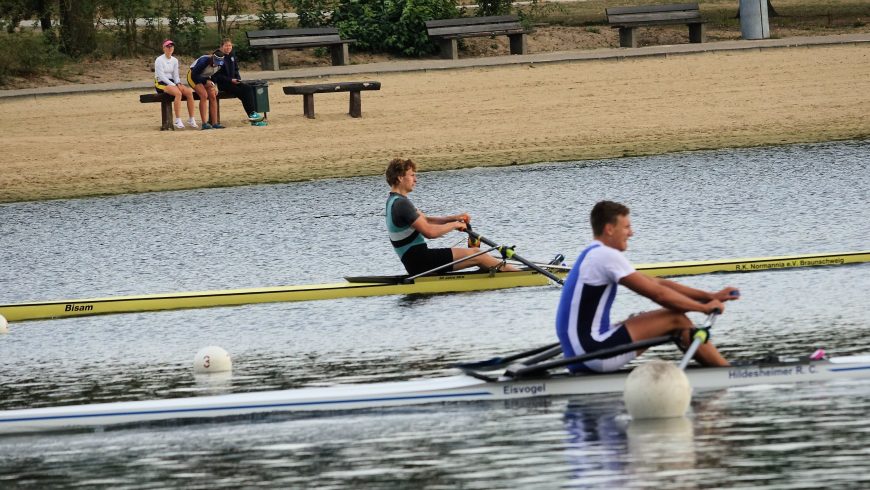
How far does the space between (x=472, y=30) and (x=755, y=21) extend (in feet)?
19.2

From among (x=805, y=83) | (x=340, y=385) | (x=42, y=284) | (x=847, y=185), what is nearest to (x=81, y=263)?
(x=42, y=284)

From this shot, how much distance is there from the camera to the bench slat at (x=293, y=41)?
32125 mm

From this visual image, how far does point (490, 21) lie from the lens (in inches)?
1313

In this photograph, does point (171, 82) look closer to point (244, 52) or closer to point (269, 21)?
point (244, 52)

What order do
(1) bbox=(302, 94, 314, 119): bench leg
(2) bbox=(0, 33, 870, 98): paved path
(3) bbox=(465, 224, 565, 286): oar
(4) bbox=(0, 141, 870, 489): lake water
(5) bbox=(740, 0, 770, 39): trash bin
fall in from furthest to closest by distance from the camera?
(5) bbox=(740, 0, 770, 39): trash bin → (2) bbox=(0, 33, 870, 98): paved path → (1) bbox=(302, 94, 314, 119): bench leg → (3) bbox=(465, 224, 565, 286): oar → (4) bbox=(0, 141, 870, 489): lake water

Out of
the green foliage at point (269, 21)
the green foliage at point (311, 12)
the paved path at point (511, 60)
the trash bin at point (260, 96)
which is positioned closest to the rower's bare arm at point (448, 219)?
the trash bin at point (260, 96)

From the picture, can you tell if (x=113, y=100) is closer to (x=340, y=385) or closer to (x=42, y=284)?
(x=42, y=284)

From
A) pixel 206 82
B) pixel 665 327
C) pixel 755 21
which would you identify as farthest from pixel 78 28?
pixel 665 327

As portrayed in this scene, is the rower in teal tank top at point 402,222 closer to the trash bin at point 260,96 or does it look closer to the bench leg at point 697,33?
the trash bin at point 260,96

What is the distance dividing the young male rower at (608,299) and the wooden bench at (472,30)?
74.9 feet

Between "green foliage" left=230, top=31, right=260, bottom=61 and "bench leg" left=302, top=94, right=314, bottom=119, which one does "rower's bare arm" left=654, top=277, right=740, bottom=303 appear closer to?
"bench leg" left=302, top=94, right=314, bottom=119

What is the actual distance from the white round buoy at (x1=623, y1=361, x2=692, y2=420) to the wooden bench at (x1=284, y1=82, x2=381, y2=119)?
18025mm

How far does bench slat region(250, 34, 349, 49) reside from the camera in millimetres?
32125

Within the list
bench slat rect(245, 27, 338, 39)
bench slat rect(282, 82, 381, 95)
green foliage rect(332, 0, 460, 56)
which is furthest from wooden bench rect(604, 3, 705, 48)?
bench slat rect(282, 82, 381, 95)
